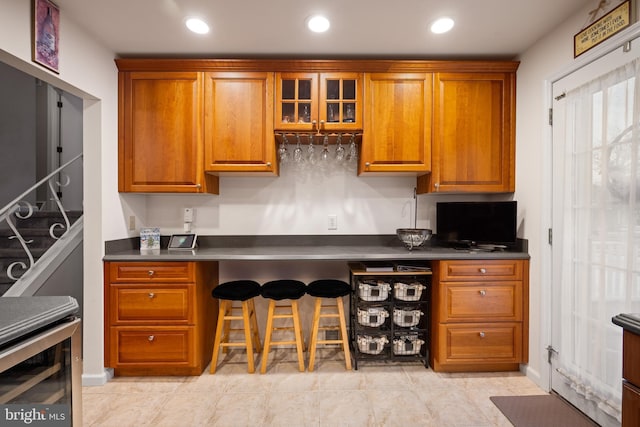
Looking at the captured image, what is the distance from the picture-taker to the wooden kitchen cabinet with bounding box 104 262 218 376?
229 cm

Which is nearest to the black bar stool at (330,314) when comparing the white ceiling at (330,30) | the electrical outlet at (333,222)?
the electrical outlet at (333,222)

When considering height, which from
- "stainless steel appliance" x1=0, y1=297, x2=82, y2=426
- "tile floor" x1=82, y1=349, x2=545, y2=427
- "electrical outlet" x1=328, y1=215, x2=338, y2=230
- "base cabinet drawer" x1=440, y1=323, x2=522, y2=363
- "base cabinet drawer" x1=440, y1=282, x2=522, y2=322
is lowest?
"tile floor" x1=82, y1=349, x2=545, y2=427

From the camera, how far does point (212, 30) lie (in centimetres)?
222

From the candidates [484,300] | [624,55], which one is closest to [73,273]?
[484,300]

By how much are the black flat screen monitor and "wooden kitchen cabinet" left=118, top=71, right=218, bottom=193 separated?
6.72ft

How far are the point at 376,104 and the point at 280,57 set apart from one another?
0.87 meters

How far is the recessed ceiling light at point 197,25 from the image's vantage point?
211 centimetres

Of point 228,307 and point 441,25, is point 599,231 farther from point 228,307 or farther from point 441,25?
point 228,307

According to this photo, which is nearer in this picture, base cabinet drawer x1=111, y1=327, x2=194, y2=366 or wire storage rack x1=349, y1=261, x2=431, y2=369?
base cabinet drawer x1=111, y1=327, x2=194, y2=366

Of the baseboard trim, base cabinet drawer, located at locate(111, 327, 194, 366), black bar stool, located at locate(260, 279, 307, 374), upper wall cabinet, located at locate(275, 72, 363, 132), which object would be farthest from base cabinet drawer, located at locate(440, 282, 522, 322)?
the baseboard trim

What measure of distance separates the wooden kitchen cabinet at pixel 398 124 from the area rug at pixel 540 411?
1704mm

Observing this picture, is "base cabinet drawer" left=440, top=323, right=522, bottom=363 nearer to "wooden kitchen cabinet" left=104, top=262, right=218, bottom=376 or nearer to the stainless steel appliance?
"wooden kitchen cabinet" left=104, top=262, right=218, bottom=376

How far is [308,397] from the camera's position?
2131 millimetres

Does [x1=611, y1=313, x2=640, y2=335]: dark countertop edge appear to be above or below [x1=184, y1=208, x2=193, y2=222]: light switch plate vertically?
below
